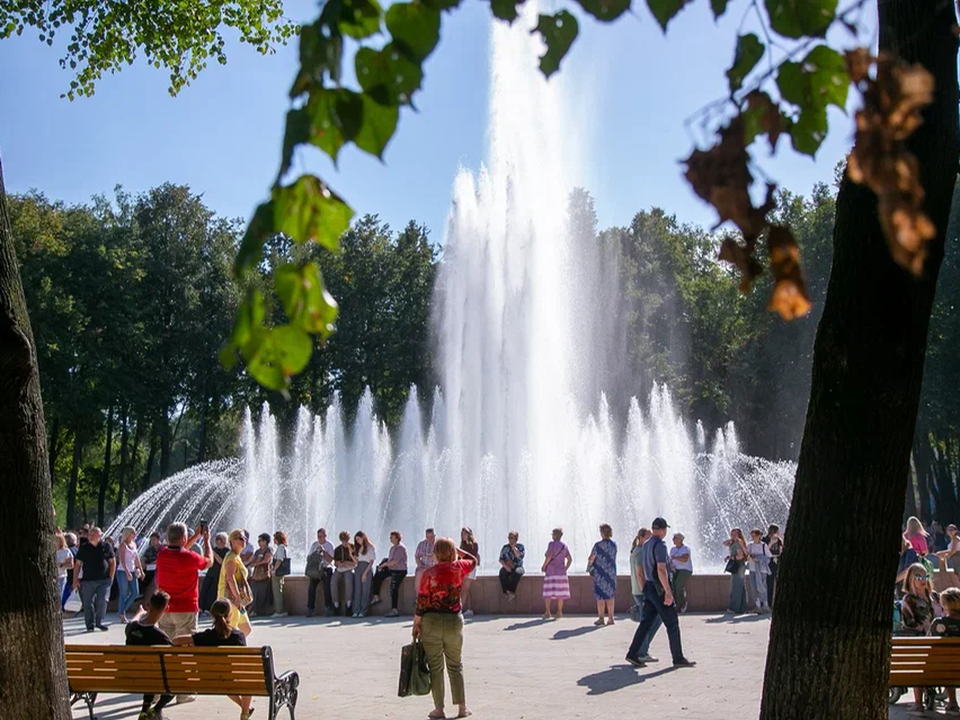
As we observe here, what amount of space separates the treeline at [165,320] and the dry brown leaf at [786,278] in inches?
1669

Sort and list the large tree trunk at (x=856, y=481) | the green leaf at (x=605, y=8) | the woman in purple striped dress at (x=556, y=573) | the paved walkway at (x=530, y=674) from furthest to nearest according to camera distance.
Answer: the woman in purple striped dress at (x=556, y=573), the paved walkway at (x=530, y=674), the large tree trunk at (x=856, y=481), the green leaf at (x=605, y=8)

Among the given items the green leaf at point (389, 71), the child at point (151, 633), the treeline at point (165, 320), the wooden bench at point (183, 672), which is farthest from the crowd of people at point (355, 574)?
the treeline at point (165, 320)

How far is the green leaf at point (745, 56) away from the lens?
2764mm

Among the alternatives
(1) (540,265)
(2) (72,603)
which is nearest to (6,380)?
(2) (72,603)

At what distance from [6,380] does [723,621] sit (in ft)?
43.8

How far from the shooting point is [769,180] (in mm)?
2494

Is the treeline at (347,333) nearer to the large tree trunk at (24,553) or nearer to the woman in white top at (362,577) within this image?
the woman in white top at (362,577)

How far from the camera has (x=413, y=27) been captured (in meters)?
2.43

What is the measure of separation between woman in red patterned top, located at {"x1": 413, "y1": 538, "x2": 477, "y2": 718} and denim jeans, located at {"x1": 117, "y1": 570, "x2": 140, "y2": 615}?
1164 cm

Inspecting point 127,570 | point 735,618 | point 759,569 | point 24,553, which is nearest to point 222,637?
point 24,553

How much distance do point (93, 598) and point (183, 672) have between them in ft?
33.2

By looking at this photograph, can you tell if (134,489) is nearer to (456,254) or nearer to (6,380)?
(456,254)

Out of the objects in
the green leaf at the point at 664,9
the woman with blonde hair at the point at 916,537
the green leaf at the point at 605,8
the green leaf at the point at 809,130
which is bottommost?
the woman with blonde hair at the point at 916,537

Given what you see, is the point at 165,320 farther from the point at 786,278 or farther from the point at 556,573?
the point at 786,278
